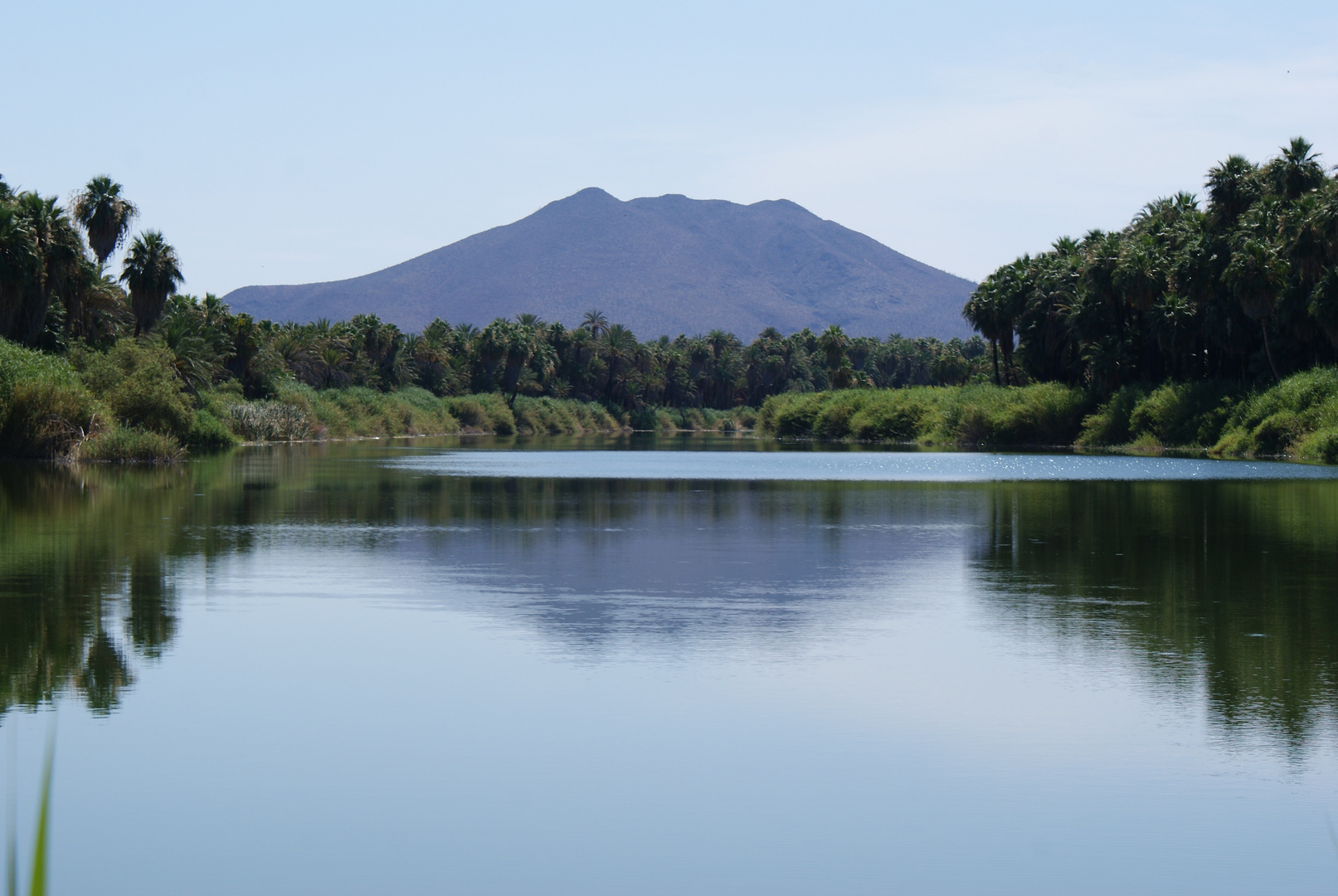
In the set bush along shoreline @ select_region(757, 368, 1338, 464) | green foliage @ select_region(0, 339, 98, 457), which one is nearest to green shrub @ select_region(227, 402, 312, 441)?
green foliage @ select_region(0, 339, 98, 457)

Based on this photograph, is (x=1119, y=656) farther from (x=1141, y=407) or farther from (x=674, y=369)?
(x=674, y=369)

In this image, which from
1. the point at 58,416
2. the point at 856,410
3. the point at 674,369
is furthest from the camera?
the point at 674,369

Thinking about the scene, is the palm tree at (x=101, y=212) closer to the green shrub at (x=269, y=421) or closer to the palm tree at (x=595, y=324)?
the green shrub at (x=269, y=421)

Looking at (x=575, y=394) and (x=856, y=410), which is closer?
(x=856, y=410)

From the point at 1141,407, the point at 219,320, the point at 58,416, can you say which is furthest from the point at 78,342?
the point at 1141,407

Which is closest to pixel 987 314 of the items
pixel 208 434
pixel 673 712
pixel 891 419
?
pixel 891 419

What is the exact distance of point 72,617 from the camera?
14.4m

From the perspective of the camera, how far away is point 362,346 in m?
122

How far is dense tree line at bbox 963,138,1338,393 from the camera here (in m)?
65.8

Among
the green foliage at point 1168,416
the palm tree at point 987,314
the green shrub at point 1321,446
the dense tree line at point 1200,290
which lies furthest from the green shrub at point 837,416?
the green shrub at point 1321,446

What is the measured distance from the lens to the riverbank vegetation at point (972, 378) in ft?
182

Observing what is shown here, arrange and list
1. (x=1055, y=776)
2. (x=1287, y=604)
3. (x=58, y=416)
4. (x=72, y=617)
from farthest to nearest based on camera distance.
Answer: (x=58, y=416) < (x=1287, y=604) < (x=72, y=617) < (x=1055, y=776)

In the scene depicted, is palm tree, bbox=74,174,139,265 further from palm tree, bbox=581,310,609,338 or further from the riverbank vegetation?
palm tree, bbox=581,310,609,338

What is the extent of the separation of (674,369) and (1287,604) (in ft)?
557
